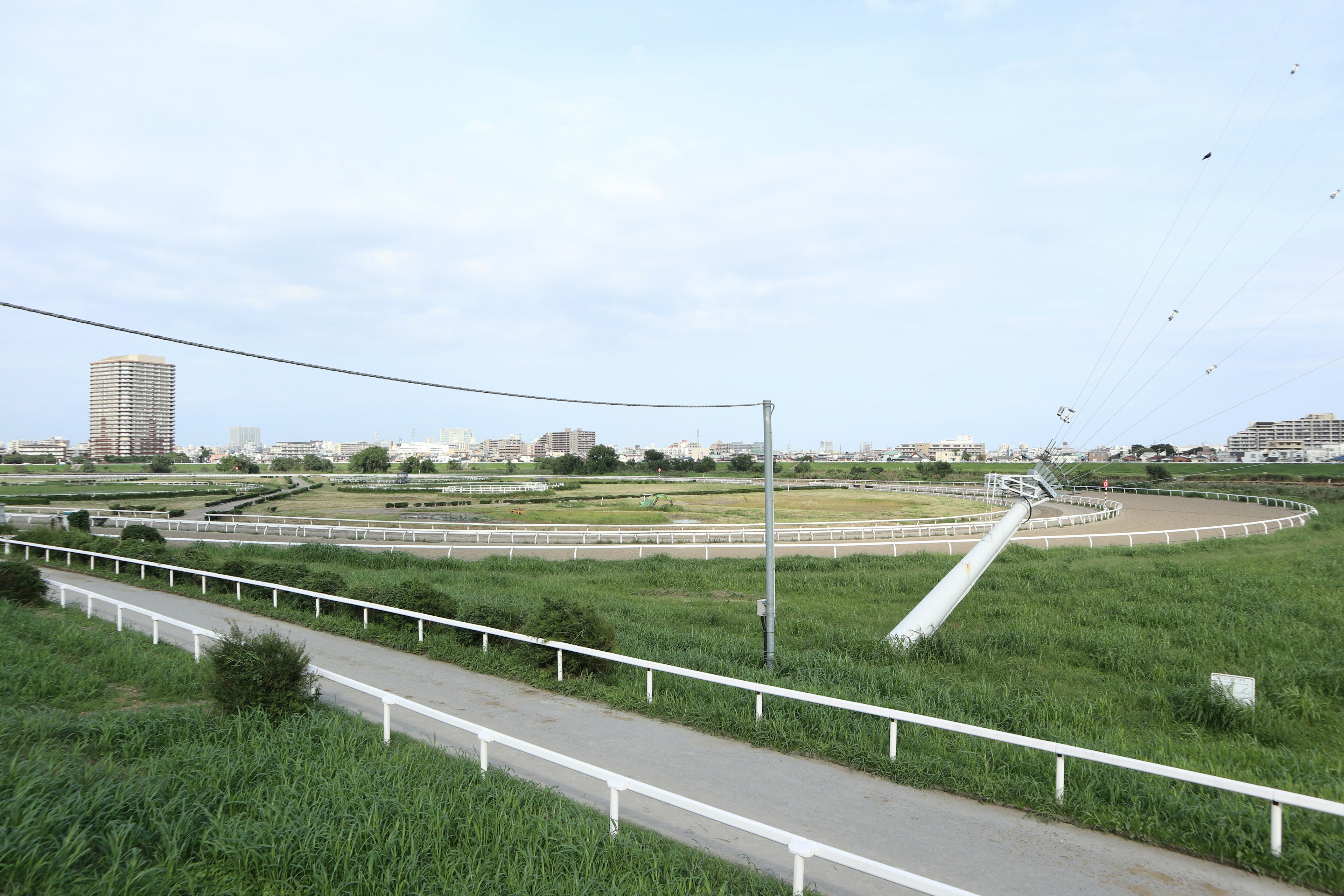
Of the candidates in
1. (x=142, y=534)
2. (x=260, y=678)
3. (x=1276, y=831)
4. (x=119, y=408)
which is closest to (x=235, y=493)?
(x=142, y=534)

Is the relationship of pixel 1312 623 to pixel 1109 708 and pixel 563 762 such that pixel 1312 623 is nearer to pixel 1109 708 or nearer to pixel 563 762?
pixel 1109 708

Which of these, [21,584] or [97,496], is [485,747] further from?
[97,496]

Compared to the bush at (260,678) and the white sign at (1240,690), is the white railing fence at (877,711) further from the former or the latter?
the white sign at (1240,690)

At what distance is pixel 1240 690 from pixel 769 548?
6.16m

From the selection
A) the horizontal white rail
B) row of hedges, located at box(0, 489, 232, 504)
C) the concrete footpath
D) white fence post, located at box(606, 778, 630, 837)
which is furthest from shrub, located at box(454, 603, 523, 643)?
row of hedges, located at box(0, 489, 232, 504)

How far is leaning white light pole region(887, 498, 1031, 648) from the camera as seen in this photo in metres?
12.1

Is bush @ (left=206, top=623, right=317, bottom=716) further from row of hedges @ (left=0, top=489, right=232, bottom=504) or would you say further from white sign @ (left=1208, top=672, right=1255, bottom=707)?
row of hedges @ (left=0, top=489, right=232, bottom=504)

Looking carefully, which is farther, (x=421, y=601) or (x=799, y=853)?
(x=421, y=601)

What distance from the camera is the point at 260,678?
723cm

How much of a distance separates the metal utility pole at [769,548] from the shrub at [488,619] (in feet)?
13.3

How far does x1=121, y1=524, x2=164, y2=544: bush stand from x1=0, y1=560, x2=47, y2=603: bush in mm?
9119

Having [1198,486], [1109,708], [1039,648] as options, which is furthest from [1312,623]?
[1198,486]

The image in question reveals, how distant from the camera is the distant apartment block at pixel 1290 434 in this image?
Result: 123m


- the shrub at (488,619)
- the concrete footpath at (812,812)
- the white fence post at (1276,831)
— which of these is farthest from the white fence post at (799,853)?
the shrub at (488,619)
